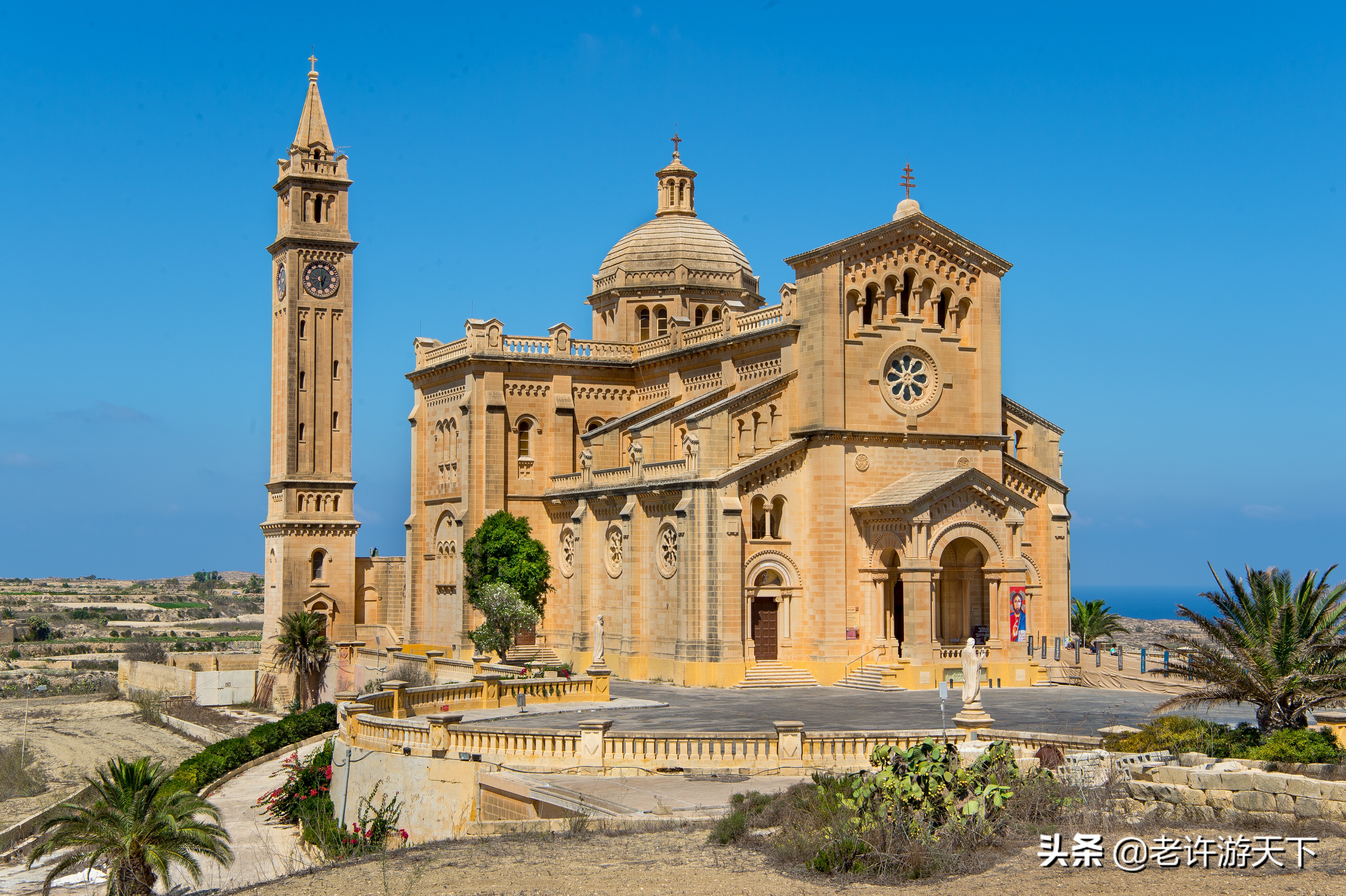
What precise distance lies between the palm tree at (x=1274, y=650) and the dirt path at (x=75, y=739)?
35.8 metres

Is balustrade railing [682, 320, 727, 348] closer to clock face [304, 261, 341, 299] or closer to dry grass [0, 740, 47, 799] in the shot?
clock face [304, 261, 341, 299]

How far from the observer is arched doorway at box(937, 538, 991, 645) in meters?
50.2

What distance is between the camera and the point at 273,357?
6919 centimetres

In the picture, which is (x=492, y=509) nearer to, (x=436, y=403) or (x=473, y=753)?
(x=436, y=403)

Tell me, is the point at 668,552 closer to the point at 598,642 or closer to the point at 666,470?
the point at 666,470

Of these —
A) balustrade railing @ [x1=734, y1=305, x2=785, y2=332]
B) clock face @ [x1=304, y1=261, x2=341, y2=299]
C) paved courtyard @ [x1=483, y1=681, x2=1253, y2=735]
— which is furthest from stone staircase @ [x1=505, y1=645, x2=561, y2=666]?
clock face @ [x1=304, y1=261, x2=341, y2=299]

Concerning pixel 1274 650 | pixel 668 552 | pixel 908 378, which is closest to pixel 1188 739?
pixel 1274 650

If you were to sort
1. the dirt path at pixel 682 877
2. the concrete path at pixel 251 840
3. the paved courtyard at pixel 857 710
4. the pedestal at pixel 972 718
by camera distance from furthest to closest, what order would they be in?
the paved courtyard at pixel 857 710 < the concrete path at pixel 251 840 < the pedestal at pixel 972 718 < the dirt path at pixel 682 877

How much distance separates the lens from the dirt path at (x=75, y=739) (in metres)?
50.2

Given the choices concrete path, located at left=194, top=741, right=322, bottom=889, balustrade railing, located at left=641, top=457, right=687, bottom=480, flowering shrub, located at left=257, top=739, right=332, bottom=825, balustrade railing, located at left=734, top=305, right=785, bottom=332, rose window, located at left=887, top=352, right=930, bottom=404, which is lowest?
concrete path, located at left=194, top=741, right=322, bottom=889

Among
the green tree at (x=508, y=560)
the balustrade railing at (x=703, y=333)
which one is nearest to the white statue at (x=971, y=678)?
the balustrade railing at (x=703, y=333)

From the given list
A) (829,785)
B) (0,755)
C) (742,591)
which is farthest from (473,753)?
(0,755)

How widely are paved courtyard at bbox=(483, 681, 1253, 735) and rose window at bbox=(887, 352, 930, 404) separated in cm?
1073

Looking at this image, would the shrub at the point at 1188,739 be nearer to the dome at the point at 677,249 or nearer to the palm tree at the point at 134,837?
the palm tree at the point at 134,837
